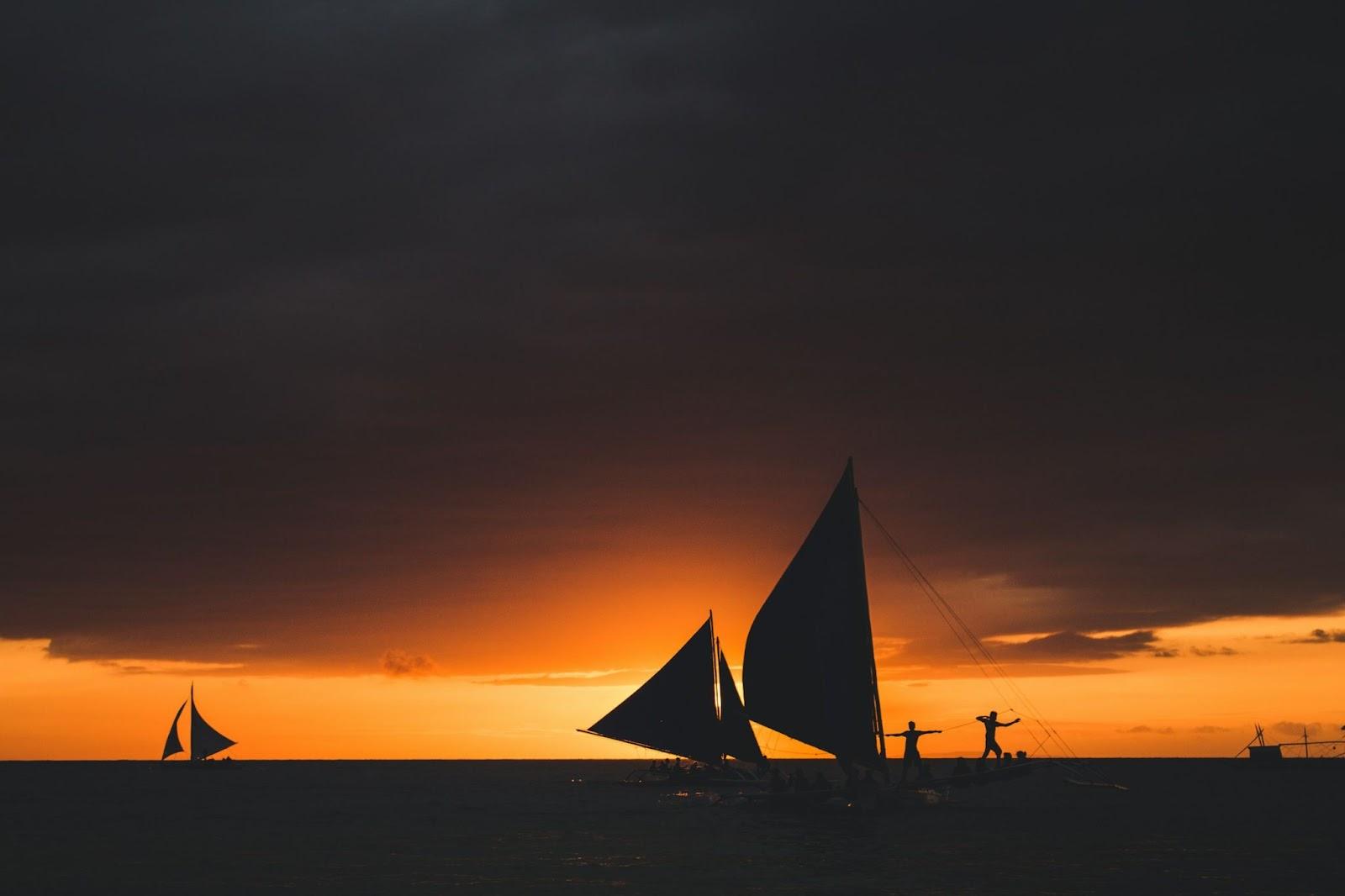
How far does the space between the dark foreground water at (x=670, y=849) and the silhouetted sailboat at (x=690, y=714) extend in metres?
5.36

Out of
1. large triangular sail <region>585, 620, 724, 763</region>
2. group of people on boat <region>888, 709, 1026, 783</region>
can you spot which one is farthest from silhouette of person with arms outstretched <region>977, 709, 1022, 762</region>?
large triangular sail <region>585, 620, 724, 763</region>

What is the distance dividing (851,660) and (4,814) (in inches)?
3755

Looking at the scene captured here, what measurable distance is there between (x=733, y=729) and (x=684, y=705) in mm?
4692

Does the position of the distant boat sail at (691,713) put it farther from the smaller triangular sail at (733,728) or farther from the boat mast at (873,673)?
A: the boat mast at (873,673)

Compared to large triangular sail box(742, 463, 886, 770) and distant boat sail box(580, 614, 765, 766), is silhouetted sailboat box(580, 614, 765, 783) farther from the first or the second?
large triangular sail box(742, 463, 886, 770)

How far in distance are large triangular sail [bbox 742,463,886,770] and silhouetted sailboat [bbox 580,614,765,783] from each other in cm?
3637

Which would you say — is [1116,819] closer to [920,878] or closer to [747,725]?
[747,725]

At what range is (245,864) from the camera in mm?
75250

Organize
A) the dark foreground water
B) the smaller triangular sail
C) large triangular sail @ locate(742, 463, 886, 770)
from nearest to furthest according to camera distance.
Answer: the dark foreground water < large triangular sail @ locate(742, 463, 886, 770) < the smaller triangular sail

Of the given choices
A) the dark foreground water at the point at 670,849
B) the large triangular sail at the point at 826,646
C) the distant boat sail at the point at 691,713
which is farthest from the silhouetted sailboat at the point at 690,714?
the large triangular sail at the point at 826,646

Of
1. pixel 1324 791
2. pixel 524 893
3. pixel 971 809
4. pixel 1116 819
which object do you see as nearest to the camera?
pixel 524 893

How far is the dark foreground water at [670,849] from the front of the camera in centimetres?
6488

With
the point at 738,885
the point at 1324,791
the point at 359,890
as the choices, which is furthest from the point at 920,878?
the point at 1324,791

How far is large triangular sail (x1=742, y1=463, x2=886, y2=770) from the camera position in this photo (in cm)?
7462
